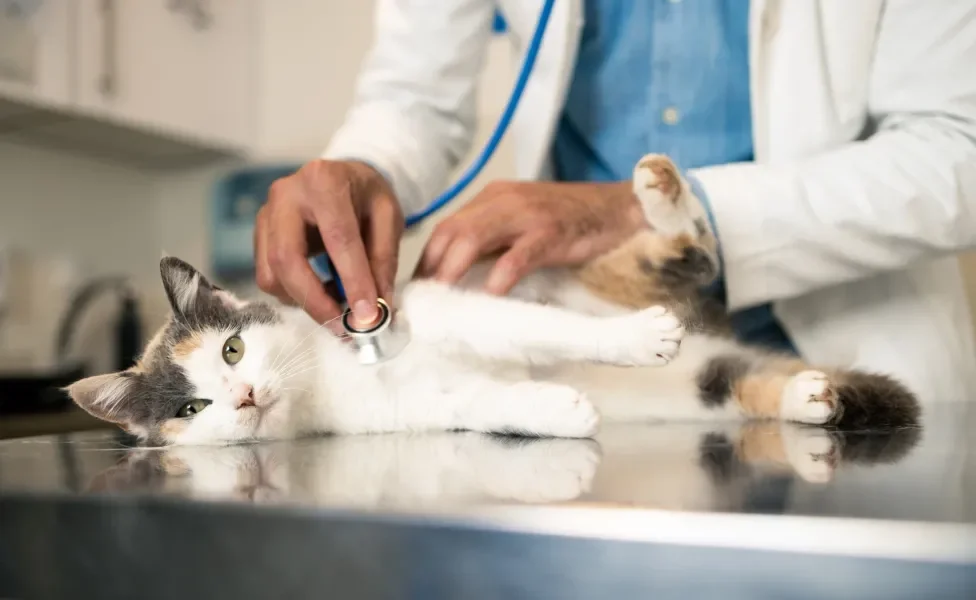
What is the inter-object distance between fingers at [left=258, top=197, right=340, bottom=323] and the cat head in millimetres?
74

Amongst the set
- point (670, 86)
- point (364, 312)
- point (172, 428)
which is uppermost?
point (670, 86)

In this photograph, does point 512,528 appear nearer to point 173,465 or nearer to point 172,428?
point 173,465

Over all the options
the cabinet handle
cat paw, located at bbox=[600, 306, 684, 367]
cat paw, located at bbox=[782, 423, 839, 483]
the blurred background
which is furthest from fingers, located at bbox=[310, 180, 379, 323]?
the cabinet handle

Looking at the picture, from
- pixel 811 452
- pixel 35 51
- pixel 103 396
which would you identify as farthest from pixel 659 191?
pixel 35 51

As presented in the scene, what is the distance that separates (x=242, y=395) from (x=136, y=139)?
184cm

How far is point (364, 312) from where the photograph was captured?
69 cm

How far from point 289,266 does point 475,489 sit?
0.46m

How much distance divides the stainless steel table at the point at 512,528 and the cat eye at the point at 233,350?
0.35m

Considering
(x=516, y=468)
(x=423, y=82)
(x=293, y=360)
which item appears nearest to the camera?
(x=516, y=468)

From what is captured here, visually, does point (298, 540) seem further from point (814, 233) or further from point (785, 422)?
point (814, 233)

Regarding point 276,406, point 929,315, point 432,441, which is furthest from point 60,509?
point 929,315

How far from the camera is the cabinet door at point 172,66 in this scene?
2021 mm

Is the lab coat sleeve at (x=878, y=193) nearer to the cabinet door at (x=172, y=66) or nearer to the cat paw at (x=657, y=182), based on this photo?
the cat paw at (x=657, y=182)

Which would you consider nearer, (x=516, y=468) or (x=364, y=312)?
(x=516, y=468)
